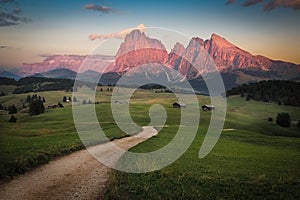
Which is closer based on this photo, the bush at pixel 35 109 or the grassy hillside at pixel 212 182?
the grassy hillside at pixel 212 182

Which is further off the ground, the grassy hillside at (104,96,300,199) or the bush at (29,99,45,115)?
the grassy hillside at (104,96,300,199)

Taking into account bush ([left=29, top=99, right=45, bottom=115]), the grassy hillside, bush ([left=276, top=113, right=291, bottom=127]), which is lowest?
bush ([left=276, top=113, right=291, bottom=127])

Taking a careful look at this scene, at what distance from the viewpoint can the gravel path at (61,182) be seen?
60.8ft

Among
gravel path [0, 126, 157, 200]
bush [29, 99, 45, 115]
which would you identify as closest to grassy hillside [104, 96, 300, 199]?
gravel path [0, 126, 157, 200]

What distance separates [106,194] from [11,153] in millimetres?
16806

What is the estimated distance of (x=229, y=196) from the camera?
19.5m

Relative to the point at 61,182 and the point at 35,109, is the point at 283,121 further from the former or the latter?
the point at 61,182

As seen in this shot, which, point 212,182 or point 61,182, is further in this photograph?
point 212,182

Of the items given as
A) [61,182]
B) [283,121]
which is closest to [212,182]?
[61,182]

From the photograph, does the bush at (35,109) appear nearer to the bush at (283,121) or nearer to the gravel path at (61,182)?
the bush at (283,121)

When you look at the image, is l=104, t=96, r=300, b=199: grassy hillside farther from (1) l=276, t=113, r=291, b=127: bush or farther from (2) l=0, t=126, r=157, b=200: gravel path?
(1) l=276, t=113, r=291, b=127: bush

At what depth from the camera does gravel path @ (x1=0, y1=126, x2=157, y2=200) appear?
18.5 metres

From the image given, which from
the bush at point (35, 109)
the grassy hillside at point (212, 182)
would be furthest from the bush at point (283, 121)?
the bush at point (35, 109)

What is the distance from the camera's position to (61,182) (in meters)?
21.5
